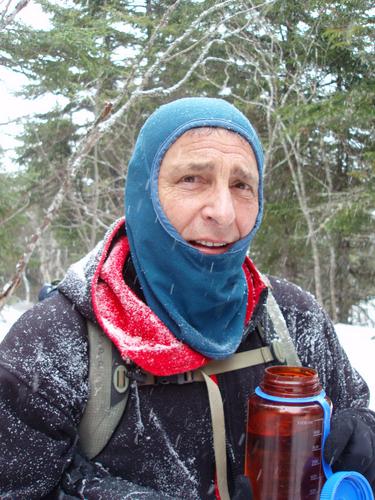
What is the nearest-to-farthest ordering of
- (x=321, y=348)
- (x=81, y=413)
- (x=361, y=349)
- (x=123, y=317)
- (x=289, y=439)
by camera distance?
1. (x=289, y=439)
2. (x=81, y=413)
3. (x=123, y=317)
4. (x=321, y=348)
5. (x=361, y=349)

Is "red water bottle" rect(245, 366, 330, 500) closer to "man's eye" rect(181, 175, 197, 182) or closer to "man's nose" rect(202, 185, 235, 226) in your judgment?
"man's nose" rect(202, 185, 235, 226)

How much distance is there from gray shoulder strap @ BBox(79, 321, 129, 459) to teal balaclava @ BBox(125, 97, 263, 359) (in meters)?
0.22

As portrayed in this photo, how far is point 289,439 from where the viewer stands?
1.33m

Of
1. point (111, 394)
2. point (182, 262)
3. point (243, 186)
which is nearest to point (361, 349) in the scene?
point (243, 186)

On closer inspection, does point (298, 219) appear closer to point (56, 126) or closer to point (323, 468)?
point (56, 126)

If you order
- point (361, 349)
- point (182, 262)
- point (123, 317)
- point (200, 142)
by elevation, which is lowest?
point (361, 349)

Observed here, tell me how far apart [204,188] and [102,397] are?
72cm

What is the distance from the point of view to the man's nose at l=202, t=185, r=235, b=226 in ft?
5.16

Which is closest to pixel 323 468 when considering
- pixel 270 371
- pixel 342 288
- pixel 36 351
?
pixel 270 371

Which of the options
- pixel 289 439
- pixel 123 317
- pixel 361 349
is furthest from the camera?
pixel 361 349

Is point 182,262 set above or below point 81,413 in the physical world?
above

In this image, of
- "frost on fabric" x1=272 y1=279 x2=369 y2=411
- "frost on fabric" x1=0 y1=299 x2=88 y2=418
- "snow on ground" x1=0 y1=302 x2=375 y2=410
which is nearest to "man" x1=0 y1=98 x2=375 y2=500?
"frost on fabric" x1=0 y1=299 x2=88 y2=418

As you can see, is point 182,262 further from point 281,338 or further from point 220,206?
point 281,338

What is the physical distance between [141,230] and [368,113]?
8608mm
